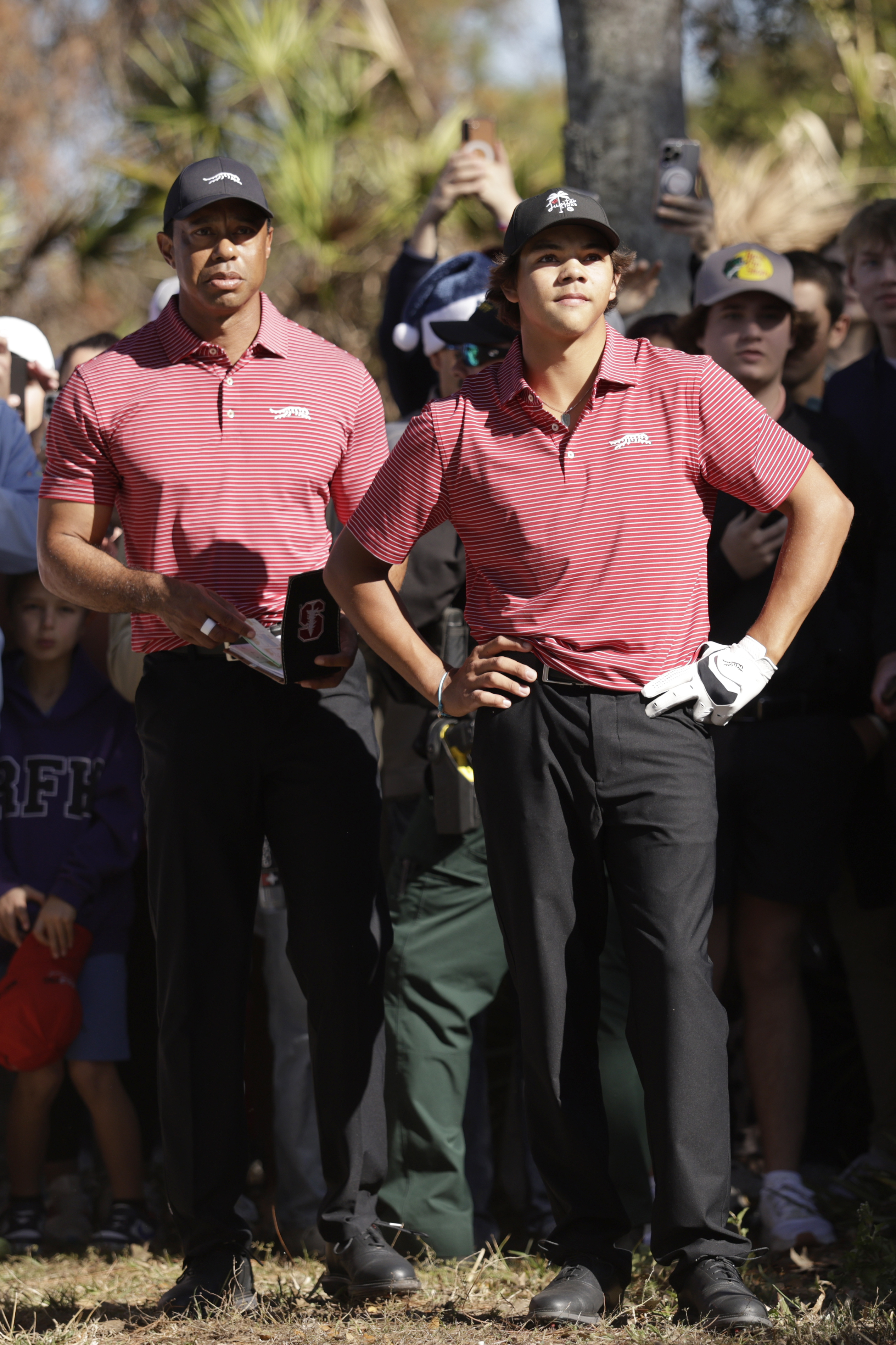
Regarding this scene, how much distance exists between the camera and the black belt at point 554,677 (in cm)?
323

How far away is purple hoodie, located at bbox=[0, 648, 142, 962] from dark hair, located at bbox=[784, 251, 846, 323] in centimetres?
260

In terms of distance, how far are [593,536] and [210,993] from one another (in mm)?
1408

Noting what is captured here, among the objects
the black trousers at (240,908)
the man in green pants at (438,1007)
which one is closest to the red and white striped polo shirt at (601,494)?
the black trousers at (240,908)

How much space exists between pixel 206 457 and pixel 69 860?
160 cm

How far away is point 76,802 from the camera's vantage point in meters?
4.74

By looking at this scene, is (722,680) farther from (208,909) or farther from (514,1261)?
(514,1261)

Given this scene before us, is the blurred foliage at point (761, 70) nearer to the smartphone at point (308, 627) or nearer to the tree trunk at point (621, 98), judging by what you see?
the tree trunk at point (621, 98)

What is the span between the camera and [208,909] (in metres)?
3.59

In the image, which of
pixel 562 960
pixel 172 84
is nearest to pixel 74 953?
pixel 562 960

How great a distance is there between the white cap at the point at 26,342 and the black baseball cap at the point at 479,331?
5.45 ft

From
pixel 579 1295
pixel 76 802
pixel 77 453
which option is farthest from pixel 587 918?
pixel 76 802

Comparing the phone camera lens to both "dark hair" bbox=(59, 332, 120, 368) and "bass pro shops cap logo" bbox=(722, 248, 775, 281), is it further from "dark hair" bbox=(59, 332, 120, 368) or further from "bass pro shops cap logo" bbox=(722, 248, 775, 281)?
"dark hair" bbox=(59, 332, 120, 368)

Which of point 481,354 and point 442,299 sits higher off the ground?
point 442,299

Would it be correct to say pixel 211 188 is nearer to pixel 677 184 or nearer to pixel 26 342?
pixel 26 342
